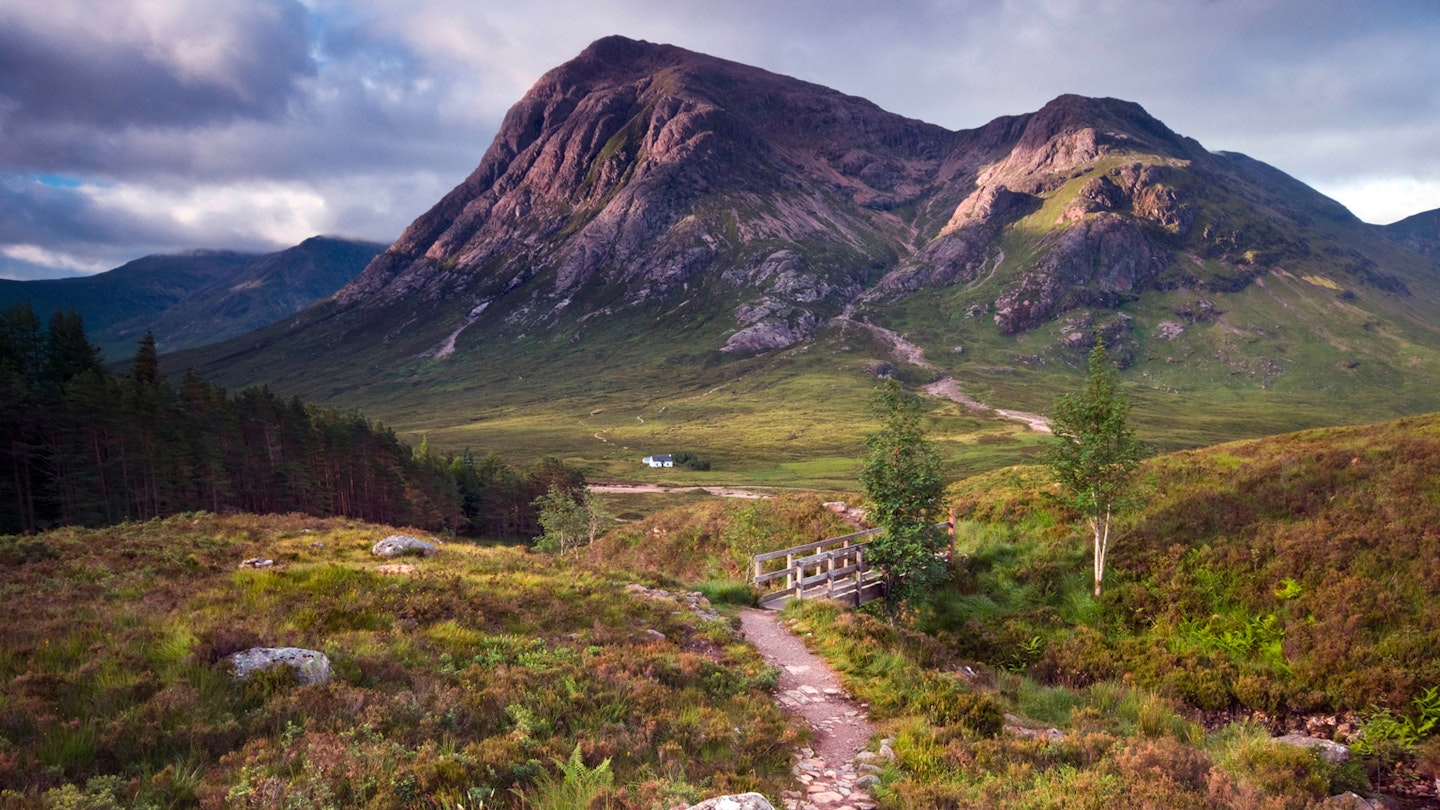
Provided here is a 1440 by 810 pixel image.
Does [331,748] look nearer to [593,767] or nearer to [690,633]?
[593,767]

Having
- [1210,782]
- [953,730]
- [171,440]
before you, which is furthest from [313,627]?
[171,440]

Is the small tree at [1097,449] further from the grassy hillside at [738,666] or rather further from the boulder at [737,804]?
the boulder at [737,804]

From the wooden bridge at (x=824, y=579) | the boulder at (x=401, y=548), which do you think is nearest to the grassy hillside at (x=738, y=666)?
the boulder at (x=401, y=548)

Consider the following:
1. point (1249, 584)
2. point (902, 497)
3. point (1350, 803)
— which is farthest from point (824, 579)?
point (1350, 803)

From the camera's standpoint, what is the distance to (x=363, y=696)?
9.27 metres

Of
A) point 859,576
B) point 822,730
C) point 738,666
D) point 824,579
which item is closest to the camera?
point 822,730

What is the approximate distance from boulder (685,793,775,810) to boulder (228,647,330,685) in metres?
6.70

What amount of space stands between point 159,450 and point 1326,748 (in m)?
66.2

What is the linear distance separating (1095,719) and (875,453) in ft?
32.3

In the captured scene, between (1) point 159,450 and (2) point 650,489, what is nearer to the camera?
(1) point 159,450

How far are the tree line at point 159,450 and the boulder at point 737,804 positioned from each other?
5528cm

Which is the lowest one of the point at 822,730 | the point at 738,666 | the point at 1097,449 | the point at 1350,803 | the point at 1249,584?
the point at 1249,584

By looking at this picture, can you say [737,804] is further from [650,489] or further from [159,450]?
[650,489]

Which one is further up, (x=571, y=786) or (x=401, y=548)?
(x=571, y=786)
